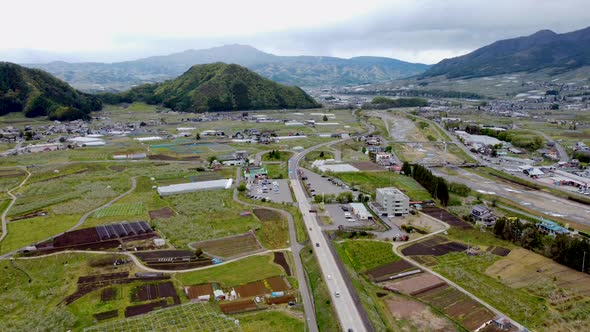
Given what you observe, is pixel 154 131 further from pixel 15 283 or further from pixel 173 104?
pixel 15 283

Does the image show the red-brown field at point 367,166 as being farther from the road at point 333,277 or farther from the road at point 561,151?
the road at point 561,151

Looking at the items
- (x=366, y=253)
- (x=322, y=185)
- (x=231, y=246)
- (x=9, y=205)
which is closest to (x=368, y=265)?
(x=366, y=253)

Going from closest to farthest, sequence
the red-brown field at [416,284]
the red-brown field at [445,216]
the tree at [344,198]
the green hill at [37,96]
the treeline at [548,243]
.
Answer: the red-brown field at [416,284] → the treeline at [548,243] → the red-brown field at [445,216] → the tree at [344,198] → the green hill at [37,96]

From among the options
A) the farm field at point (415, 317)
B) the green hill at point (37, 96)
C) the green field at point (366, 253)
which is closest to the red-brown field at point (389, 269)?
the green field at point (366, 253)

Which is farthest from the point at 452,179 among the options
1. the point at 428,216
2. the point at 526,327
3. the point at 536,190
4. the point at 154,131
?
the point at 154,131

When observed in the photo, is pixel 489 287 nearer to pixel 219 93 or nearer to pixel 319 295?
pixel 319 295
